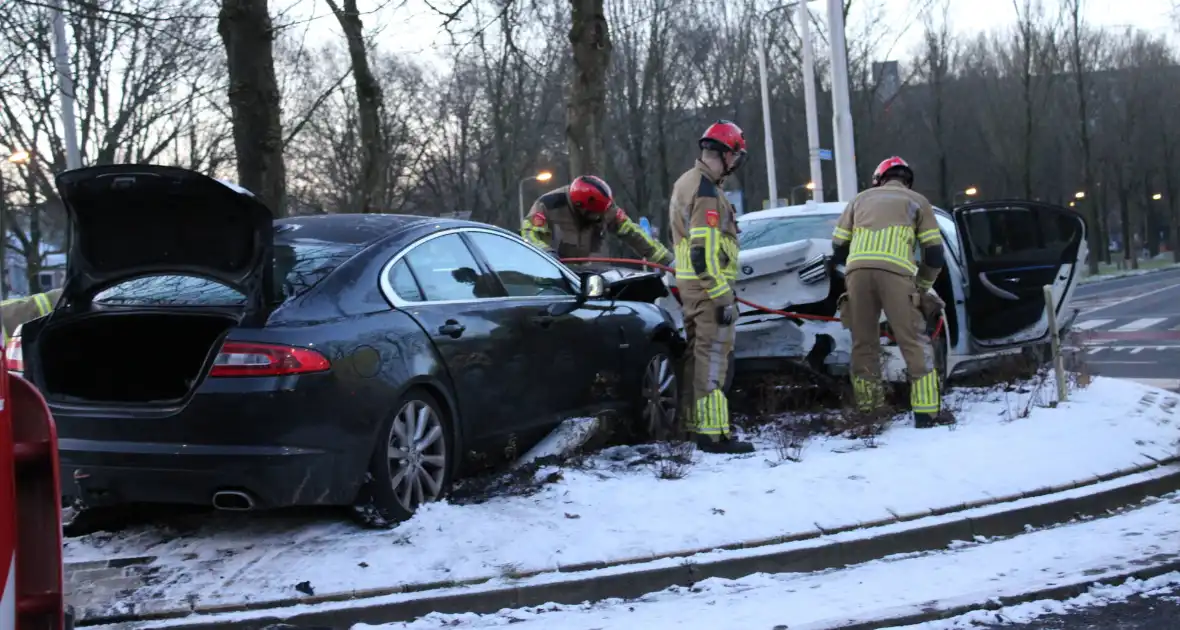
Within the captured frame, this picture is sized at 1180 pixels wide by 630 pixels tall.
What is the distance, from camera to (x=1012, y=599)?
4.79m

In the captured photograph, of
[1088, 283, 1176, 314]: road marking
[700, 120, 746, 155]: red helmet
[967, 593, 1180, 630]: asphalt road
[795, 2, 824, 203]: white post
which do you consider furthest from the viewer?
[1088, 283, 1176, 314]: road marking

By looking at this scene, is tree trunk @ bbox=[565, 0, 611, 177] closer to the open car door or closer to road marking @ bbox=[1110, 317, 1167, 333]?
the open car door

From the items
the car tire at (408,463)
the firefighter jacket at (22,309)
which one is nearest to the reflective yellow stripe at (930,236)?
the car tire at (408,463)

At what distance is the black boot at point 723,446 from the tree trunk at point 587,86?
7.75 meters

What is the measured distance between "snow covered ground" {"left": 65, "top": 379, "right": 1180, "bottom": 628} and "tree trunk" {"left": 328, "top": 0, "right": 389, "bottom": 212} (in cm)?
1083

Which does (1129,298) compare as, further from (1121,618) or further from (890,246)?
(1121,618)

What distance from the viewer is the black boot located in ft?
23.7

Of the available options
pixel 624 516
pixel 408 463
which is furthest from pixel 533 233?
pixel 408 463

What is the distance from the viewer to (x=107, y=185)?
16.7 ft

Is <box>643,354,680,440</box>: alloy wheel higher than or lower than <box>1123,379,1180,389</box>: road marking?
higher

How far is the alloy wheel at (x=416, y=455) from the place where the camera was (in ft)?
17.6

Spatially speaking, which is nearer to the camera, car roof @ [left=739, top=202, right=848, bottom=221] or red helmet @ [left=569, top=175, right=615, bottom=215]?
red helmet @ [left=569, top=175, right=615, bottom=215]

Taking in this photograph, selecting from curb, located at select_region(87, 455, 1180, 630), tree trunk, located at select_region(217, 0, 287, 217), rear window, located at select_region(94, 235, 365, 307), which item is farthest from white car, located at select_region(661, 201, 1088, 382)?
rear window, located at select_region(94, 235, 365, 307)

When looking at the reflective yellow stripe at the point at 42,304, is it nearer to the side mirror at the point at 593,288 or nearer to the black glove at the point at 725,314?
the side mirror at the point at 593,288
